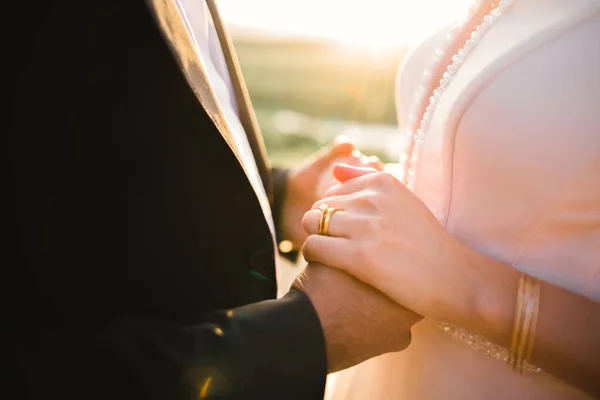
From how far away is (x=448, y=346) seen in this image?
112 centimetres

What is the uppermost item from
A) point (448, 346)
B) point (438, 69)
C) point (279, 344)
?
point (438, 69)

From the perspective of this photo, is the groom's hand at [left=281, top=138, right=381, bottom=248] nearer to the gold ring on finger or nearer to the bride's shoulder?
the bride's shoulder

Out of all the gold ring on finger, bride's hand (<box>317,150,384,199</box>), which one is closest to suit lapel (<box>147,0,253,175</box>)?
the gold ring on finger

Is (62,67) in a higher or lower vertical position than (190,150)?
higher

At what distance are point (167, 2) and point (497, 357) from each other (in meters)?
1.04

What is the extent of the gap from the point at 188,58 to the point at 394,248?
56 cm

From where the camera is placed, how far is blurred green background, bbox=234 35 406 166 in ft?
33.3

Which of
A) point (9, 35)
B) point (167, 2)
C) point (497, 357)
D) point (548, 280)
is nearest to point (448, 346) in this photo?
point (497, 357)

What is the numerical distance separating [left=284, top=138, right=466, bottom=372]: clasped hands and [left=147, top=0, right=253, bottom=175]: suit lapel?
26 cm

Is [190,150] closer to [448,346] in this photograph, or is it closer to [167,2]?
[167,2]

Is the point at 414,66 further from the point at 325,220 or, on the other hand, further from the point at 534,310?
the point at 534,310

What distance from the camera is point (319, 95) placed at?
1708 cm

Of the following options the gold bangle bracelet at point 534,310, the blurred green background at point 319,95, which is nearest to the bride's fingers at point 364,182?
the gold bangle bracelet at point 534,310

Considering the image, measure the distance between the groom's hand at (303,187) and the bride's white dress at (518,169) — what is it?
52 centimetres
